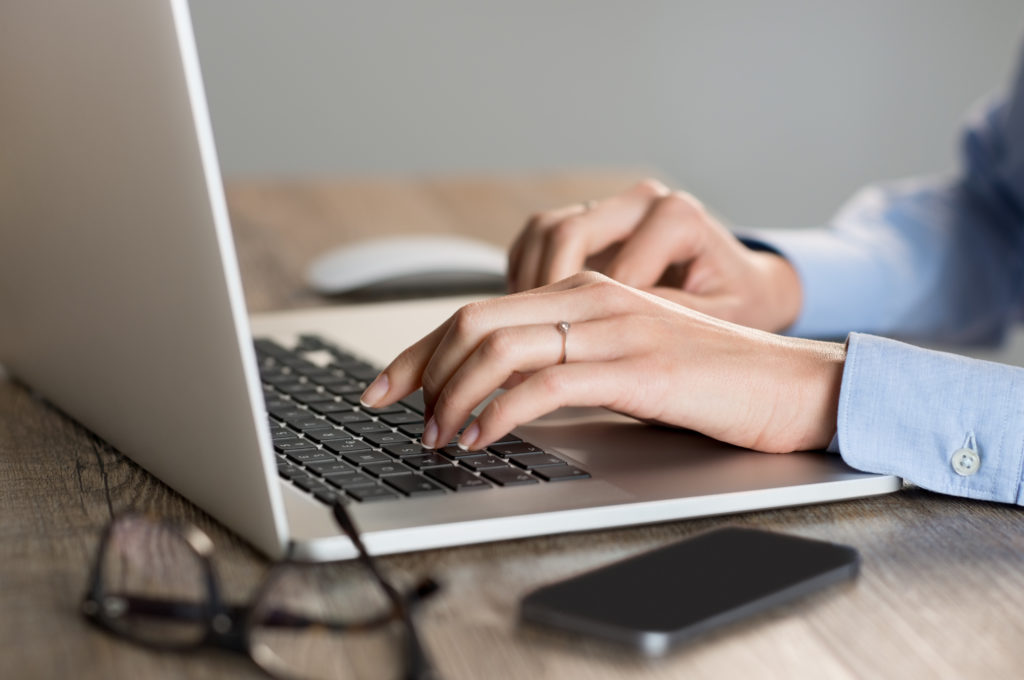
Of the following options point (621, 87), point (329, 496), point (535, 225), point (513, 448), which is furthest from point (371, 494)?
point (621, 87)

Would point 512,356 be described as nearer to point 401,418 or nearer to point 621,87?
point 401,418

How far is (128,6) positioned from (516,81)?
304cm

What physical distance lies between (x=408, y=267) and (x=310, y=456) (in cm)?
58

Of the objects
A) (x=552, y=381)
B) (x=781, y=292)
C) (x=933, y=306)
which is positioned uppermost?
(x=552, y=381)

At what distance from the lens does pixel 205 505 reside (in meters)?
0.59

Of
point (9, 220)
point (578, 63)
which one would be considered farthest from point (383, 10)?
point (9, 220)

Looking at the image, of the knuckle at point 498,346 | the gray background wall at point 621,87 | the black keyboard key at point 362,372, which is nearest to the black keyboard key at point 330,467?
the knuckle at point 498,346

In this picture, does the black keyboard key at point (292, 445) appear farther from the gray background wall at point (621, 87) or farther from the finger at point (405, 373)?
the gray background wall at point (621, 87)

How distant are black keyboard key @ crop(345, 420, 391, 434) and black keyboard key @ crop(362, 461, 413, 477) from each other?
74 mm

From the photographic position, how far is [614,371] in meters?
0.66

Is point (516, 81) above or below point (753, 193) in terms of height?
above

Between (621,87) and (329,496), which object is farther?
(621,87)

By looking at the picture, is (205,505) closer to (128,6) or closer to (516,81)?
(128,6)

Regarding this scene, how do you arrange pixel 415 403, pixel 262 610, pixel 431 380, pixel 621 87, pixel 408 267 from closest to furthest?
pixel 262 610
pixel 431 380
pixel 415 403
pixel 408 267
pixel 621 87
